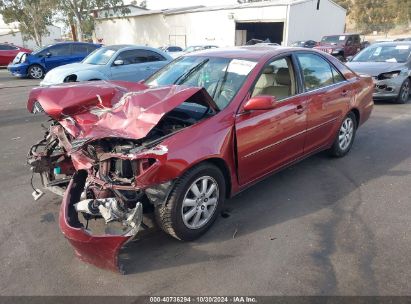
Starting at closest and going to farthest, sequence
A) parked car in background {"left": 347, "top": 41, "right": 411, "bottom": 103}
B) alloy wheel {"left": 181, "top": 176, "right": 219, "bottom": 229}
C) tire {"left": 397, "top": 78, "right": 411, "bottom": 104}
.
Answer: alloy wheel {"left": 181, "top": 176, "right": 219, "bottom": 229} < parked car in background {"left": 347, "top": 41, "right": 411, "bottom": 103} < tire {"left": 397, "top": 78, "right": 411, "bottom": 104}

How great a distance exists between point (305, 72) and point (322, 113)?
0.58m

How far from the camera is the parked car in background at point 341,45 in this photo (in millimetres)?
21766

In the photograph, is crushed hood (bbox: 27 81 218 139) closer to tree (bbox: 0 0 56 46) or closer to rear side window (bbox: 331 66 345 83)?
rear side window (bbox: 331 66 345 83)

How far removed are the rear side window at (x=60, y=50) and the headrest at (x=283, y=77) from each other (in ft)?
43.8

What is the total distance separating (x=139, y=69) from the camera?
10.4 m

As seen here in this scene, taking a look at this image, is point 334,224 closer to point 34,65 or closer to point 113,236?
point 113,236

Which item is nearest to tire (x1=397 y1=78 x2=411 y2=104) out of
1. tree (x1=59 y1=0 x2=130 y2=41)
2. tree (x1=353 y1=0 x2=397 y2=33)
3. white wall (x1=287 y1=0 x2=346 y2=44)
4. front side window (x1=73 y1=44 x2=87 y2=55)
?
front side window (x1=73 y1=44 x2=87 y2=55)

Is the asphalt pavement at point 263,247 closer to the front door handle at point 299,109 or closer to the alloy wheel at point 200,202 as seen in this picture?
the alloy wheel at point 200,202

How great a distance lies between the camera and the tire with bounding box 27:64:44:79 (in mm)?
15602

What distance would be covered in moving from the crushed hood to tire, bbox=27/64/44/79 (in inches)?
530

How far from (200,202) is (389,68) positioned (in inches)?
308

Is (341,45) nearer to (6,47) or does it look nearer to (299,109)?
(6,47)

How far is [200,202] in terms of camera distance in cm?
326

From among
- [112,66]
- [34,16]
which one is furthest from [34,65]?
[34,16]
